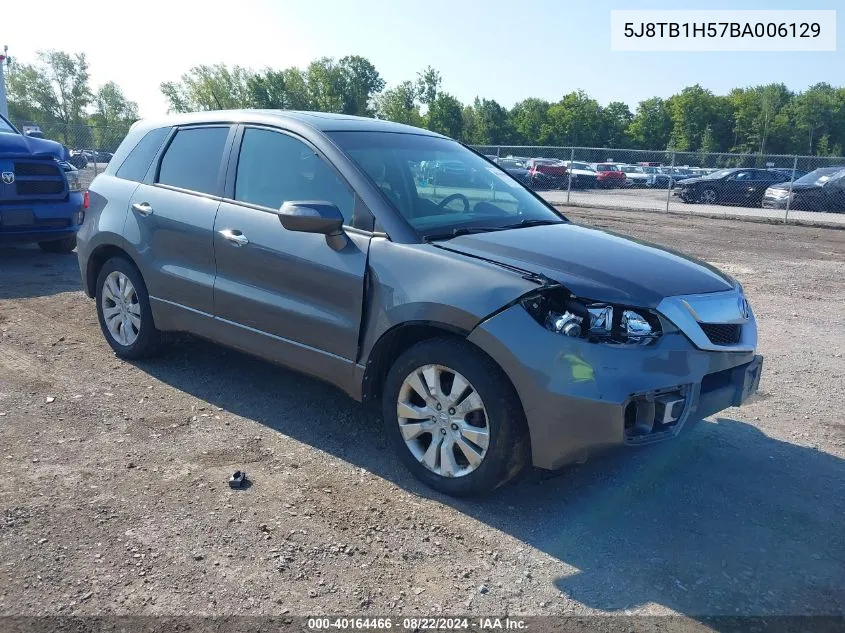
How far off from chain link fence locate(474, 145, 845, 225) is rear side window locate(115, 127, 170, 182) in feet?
40.3

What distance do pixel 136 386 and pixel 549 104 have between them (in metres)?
97.4

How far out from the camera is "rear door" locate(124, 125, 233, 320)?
4477 millimetres

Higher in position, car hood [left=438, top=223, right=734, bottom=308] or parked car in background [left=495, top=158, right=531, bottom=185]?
parked car in background [left=495, top=158, right=531, bottom=185]

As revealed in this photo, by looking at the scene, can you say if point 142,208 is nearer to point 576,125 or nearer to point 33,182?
point 33,182

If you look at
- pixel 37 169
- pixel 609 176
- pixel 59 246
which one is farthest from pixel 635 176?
pixel 37 169

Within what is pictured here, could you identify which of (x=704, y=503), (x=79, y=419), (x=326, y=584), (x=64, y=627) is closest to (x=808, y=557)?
(x=704, y=503)

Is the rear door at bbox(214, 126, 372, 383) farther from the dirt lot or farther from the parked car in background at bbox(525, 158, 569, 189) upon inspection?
the parked car in background at bbox(525, 158, 569, 189)

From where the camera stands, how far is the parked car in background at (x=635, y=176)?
105ft

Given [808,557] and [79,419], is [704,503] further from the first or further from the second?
[79,419]

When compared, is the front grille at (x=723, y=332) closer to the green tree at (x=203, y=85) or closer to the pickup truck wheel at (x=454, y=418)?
the pickup truck wheel at (x=454, y=418)

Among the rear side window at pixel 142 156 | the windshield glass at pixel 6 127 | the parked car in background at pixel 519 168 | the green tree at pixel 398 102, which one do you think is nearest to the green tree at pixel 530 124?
the green tree at pixel 398 102

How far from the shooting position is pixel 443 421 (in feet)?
11.2

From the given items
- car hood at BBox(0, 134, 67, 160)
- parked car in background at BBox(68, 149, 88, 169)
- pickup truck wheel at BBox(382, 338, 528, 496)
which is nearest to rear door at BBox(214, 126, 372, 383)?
pickup truck wheel at BBox(382, 338, 528, 496)

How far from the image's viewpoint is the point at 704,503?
3516 millimetres
